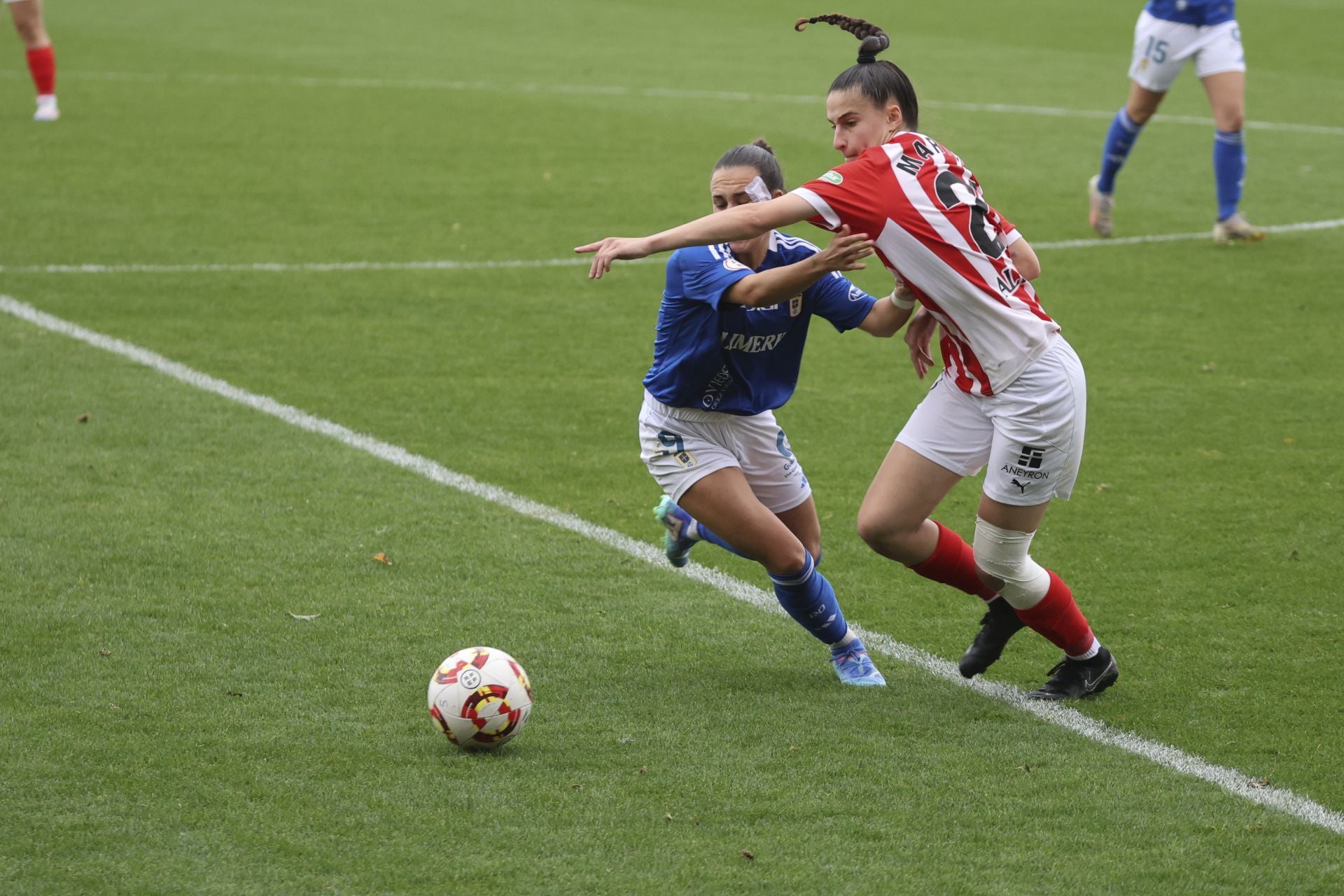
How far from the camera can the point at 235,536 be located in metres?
6.36

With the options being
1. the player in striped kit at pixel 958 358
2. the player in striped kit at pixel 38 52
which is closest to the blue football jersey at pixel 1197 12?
the player in striped kit at pixel 958 358

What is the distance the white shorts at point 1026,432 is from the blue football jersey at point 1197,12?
24.6ft

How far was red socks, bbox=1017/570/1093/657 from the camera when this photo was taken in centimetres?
497

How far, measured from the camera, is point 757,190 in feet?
16.0

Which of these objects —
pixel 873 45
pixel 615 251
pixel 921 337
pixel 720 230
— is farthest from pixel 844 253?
pixel 921 337

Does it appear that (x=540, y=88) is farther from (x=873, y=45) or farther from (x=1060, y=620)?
(x=1060, y=620)

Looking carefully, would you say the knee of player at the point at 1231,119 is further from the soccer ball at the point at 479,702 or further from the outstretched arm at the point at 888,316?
the soccer ball at the point at 479,702

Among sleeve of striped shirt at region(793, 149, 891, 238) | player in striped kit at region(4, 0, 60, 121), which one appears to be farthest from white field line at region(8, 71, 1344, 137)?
sleeve of striped shirt at region(793, 149, 891, 238)

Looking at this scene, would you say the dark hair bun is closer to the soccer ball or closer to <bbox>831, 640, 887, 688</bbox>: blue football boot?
<bbox>831, 640, 887, 688</bbox>: blue football boot

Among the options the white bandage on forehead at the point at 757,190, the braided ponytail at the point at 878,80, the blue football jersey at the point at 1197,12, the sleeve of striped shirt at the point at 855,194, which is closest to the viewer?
the sleeve of striped shirt at the point at 855,194

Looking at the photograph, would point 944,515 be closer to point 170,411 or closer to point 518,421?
point 518,421

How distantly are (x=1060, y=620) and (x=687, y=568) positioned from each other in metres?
1.71

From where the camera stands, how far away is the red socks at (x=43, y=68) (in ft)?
50.2

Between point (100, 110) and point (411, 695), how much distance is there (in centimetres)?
1318
